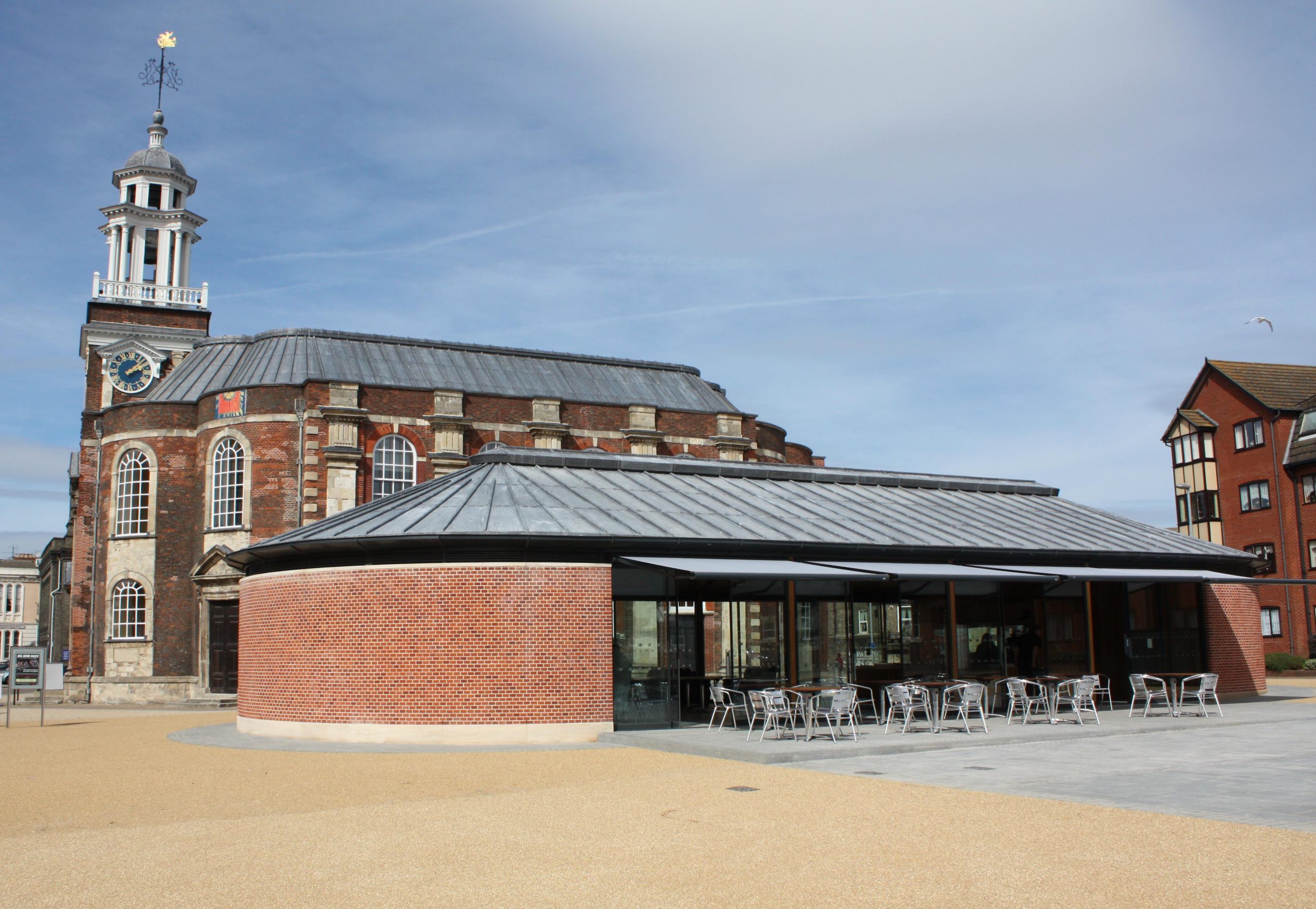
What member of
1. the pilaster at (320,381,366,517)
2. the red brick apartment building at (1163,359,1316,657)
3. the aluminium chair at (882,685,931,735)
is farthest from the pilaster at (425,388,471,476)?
the red brick apartment building at (1163,359,1316,657)

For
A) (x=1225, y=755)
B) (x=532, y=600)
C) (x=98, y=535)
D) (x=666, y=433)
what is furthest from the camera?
(x=666, y=433)

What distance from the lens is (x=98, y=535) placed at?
122 ft

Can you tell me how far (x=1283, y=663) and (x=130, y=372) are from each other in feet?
141

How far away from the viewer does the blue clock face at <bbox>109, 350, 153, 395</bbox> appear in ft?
147

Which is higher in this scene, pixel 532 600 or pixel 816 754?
pixel 532 600

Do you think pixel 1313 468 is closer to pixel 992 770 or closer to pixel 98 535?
pixel 992 770

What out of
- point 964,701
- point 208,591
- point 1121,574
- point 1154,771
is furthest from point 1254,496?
point 208,591

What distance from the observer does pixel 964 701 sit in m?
16.9

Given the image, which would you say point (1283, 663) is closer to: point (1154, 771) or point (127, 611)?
point (1154, 771)

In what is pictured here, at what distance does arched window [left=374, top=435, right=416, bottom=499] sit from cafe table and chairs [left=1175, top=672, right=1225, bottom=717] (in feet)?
75.9

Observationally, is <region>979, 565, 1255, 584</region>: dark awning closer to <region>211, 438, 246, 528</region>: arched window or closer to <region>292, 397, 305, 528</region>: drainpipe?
<region>292, 397, 305, 528</region>: drainpipe

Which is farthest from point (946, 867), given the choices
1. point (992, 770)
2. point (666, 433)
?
point (666, 433)

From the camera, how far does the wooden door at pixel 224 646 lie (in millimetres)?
34750

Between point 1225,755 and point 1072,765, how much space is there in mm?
2192
